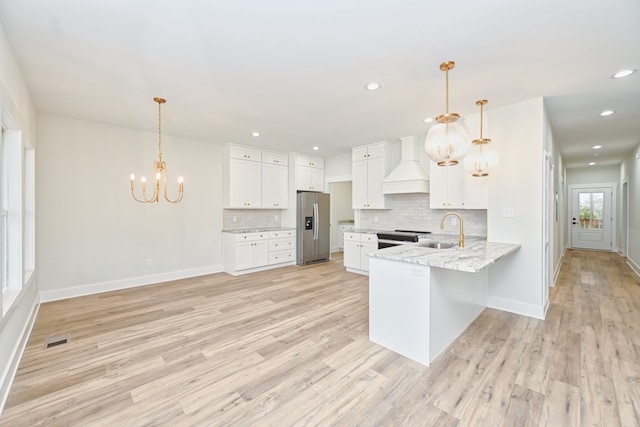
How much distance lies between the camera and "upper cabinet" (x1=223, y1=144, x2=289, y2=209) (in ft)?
18.5

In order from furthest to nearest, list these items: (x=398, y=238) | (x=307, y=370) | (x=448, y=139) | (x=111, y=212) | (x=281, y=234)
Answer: (x=281, y=234) → (x=398, y=238) → (x=111, y=212) → (x=448, y=139) → (x=307, y=370)

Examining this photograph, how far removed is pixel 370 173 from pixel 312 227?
1.88 metres

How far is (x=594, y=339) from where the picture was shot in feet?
8.98

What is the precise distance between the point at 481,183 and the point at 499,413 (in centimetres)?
282

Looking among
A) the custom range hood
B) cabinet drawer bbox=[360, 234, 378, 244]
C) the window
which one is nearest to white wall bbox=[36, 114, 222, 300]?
the window

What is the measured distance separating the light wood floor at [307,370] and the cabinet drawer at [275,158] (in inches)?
133

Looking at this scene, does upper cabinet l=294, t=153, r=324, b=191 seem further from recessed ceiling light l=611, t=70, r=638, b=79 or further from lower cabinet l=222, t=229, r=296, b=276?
recessed ceiling light l=611, t=70, r=638, b=79

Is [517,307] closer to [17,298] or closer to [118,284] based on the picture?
[17,298]

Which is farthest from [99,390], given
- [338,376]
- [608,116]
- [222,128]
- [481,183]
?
[608,116]

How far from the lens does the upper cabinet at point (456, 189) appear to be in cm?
385

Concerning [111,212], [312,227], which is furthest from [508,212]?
[111,212]

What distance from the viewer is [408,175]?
492 cm

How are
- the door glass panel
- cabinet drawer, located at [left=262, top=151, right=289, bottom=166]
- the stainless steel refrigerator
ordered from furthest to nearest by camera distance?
the door glass panel < the stainless steel refrigerator < cabinet drawer, located at [left=262, top=151, right=289, bottom=166]

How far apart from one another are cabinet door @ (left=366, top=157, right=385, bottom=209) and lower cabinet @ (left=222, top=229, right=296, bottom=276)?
6.38 feet
